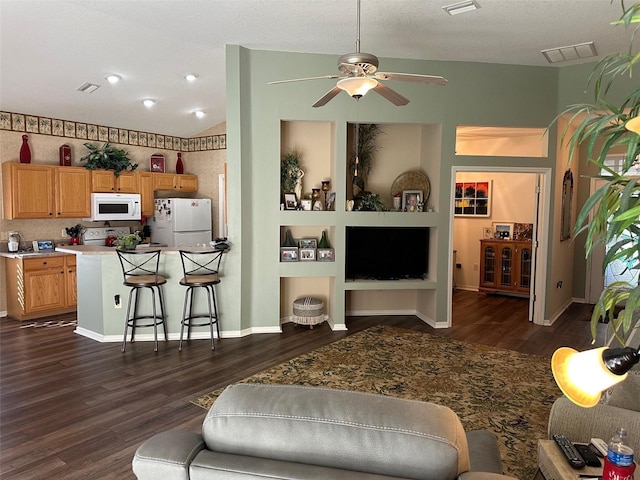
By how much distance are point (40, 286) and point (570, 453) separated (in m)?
6.36

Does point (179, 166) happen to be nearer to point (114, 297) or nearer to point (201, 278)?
point (114, 297)

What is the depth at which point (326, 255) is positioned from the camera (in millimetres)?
5602

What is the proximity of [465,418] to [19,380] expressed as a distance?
369 centimetres

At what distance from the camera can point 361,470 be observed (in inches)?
41.2

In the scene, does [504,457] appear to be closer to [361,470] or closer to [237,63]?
[361,470]

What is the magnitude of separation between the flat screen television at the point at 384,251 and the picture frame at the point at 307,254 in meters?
0.46

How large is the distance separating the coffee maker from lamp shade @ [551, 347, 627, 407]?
6.91 meters

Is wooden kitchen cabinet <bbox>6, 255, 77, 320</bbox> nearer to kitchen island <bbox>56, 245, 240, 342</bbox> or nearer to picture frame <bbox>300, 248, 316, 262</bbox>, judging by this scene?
kitchen island <bbox>56, 245, 240, 342</bbox>

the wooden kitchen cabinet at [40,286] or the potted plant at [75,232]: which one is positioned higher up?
the potted plant at [75,232]

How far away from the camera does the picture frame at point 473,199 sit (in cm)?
805

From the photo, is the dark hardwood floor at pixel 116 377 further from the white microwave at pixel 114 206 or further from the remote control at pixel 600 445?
the remote control at pixel 600 445

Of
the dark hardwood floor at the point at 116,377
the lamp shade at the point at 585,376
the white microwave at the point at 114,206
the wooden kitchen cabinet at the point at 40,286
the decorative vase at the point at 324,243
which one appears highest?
the white microwave at the point at 114,206

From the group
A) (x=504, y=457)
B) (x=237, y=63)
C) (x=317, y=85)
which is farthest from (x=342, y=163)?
(x=504, y=457)

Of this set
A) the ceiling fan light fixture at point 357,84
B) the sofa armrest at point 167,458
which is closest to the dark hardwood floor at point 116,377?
the sofa armrest at point 167,458
